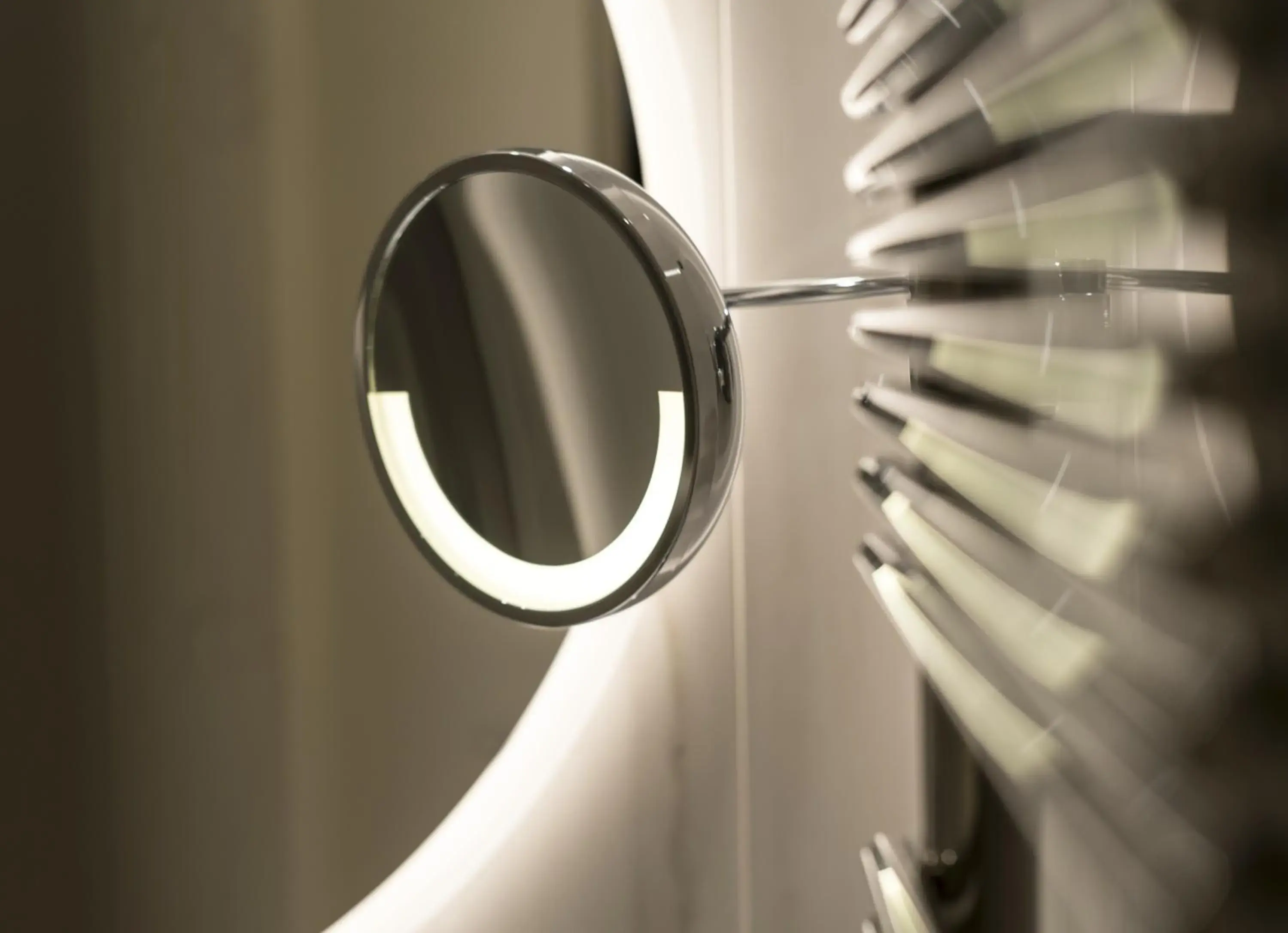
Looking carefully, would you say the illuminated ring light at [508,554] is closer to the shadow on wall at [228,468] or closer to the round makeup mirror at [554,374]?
the round makeup mirror at [554,374]

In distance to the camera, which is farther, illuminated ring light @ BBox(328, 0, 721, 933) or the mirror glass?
illuminated ring light @ BBox(328, 0, 721, 933)

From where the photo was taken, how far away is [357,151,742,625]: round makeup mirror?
415 millimetres

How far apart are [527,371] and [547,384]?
0.01 meters

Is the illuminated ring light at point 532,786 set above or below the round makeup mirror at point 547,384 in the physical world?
below

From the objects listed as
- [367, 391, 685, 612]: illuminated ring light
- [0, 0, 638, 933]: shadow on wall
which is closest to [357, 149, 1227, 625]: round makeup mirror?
[367, 391, 685, 612]: illuminated ring light

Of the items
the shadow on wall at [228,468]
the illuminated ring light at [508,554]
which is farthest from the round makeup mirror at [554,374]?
the shadow on wall at [228,468]

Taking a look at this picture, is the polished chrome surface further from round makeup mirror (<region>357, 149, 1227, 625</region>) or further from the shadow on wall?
the shadow on wall

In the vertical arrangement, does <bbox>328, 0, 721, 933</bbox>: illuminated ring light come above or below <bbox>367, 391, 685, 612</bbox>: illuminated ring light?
below

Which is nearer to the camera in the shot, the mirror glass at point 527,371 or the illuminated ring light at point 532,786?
the mirror glass at point 527,371

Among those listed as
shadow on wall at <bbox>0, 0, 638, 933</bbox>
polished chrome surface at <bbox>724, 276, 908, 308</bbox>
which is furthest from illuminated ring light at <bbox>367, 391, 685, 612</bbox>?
shadow on wall at <bbox>0, 0, 638, 933</bbox>

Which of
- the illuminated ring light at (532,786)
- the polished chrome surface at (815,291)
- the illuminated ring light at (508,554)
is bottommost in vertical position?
the illuminated ring light at (532,786)

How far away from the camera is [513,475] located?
1.59 ft

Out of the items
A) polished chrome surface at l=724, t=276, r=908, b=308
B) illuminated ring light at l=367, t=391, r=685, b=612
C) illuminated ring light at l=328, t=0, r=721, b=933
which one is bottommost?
illuminated ring light at l=328, t=0, r=721, b=933

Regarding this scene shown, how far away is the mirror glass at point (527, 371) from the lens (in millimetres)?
424
